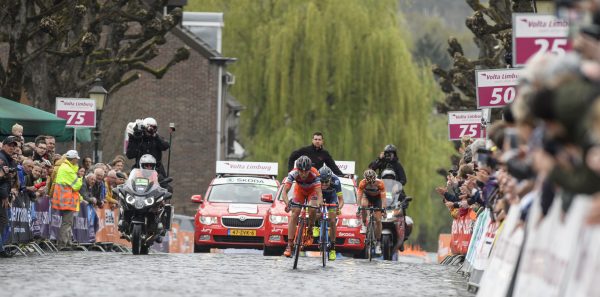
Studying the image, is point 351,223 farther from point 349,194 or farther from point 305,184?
point 305,184

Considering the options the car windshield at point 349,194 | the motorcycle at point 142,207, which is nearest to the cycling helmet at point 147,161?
the motorcycle at point 142,207

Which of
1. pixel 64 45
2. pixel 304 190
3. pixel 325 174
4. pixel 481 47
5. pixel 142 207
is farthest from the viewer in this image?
pixel 481 47

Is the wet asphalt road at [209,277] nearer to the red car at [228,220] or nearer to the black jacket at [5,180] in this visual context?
the black jacket at [5,180]

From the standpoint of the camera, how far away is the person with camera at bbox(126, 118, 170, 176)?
24.7 metres

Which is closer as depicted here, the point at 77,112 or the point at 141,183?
the point at 141,183

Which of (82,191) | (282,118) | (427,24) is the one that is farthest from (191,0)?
(427,24)

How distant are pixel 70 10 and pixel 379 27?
19883mm

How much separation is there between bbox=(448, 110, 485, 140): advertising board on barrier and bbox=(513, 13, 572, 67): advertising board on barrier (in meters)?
14.5

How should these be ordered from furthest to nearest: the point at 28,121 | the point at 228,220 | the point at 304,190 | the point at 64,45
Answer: the point at 64,45 < the point at 228,220 < the point at 28,121 < the point at 304,190

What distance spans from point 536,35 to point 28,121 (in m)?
12.3

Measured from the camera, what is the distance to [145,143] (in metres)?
24.9

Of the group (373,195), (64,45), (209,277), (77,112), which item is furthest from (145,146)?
(64,45)

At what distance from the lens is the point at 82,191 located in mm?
27062

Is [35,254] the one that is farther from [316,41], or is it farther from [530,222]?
[316,41]
